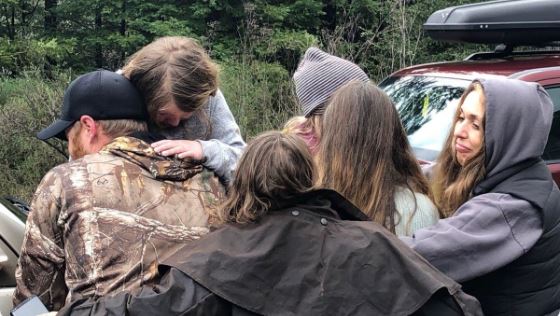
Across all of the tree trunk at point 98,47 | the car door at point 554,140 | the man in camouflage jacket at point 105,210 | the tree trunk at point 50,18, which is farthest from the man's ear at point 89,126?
the tree trunk at point 50,18

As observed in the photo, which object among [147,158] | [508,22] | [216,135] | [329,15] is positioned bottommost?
[329,15]

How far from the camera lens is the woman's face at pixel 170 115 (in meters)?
2.03

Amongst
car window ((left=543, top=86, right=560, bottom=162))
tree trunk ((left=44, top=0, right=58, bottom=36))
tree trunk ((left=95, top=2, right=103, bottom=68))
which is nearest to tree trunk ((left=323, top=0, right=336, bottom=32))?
tree trunk ((left=95, top=2, right=103, bottom=68))

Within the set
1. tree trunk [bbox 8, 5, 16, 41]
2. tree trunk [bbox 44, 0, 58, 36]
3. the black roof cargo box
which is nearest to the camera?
the black roof cargo box

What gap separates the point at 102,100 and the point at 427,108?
304 centimetres

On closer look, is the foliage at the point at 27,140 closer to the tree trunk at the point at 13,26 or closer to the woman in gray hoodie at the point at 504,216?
the tree trunk at the point at 13,26

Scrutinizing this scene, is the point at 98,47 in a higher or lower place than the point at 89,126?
lower

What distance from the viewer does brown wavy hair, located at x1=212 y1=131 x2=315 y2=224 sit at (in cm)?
161

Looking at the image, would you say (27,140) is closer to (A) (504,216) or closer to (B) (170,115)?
(B) (170,115)

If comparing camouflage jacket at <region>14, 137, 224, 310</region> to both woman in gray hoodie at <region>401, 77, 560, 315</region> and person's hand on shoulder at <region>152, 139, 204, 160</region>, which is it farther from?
woman in gray hoodie at <region>401, 77, 560, 315</region>

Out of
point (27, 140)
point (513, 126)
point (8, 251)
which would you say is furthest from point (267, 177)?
point (27, 140)

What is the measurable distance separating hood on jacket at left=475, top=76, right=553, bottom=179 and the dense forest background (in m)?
6.62

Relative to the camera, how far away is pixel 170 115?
2.08 meters

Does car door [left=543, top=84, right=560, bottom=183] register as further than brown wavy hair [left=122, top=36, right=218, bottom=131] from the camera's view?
Yes
